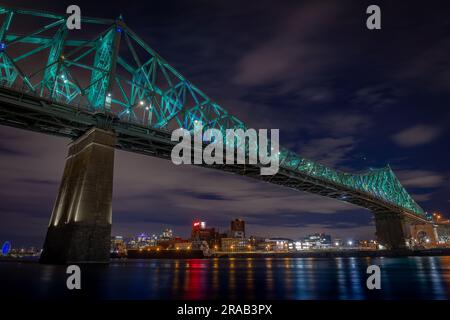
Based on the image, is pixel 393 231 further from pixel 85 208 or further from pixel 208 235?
pixel 208 235

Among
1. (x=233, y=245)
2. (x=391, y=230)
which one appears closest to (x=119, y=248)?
(x=233, y=245)

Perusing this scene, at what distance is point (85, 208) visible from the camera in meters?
26.7

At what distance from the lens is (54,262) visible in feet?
87.0

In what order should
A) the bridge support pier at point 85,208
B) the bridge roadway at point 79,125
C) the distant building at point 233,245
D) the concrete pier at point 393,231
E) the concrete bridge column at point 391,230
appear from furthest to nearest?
the distant building at point 233,245, the concrete bridge column at point 391,230, the concrete pier at point 393,231, the bridge roadway at point 79,125, the bridge support pier at point 85,208

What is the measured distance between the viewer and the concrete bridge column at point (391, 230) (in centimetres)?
8407

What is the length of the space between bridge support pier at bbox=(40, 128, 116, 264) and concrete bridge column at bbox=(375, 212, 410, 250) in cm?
8017

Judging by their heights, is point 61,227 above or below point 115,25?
below

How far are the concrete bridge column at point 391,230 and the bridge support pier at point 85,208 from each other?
263 ft

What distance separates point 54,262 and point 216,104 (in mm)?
38933

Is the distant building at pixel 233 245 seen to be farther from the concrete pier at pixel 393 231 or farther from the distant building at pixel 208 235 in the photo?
the concrete pier at pixel 393 231

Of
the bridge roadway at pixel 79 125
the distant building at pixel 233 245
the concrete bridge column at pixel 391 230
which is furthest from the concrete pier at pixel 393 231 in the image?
the distant building at pixel 233 245
